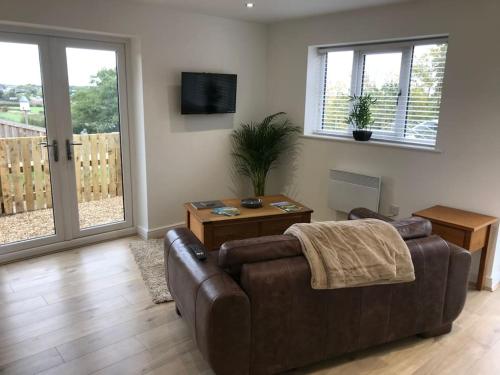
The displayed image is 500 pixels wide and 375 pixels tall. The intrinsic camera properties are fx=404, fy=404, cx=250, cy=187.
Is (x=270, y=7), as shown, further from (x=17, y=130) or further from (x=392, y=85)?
(x=17, y=130)

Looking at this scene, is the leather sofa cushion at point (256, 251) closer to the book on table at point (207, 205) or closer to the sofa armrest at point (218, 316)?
the sofa armrest at point (218, 316)

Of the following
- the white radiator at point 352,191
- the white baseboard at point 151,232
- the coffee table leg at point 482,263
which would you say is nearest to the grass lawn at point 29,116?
the white baseboard at point 151,232

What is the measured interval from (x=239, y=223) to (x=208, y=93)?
171 centimetres

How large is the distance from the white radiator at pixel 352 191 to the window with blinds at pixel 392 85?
48 centimetres

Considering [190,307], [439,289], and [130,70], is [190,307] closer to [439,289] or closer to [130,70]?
[439,289]

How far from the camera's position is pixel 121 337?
2.63 m

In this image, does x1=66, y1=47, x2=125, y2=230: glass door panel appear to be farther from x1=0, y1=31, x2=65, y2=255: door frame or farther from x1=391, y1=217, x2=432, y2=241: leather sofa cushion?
x1=391, y1=217, x2=432, y2=241: leather sofa cushion

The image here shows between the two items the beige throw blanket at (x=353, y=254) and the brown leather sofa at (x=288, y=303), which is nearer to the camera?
the brown leather sofa at (x=288, y=303)

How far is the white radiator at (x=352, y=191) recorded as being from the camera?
13.1 feet

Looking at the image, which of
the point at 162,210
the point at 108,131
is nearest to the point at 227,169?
the point at 162,210

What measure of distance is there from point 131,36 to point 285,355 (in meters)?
3.23

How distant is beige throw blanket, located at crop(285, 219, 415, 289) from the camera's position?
2.06 metres

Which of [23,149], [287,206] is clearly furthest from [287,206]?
[23,149]

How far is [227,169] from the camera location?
16.1 ft
